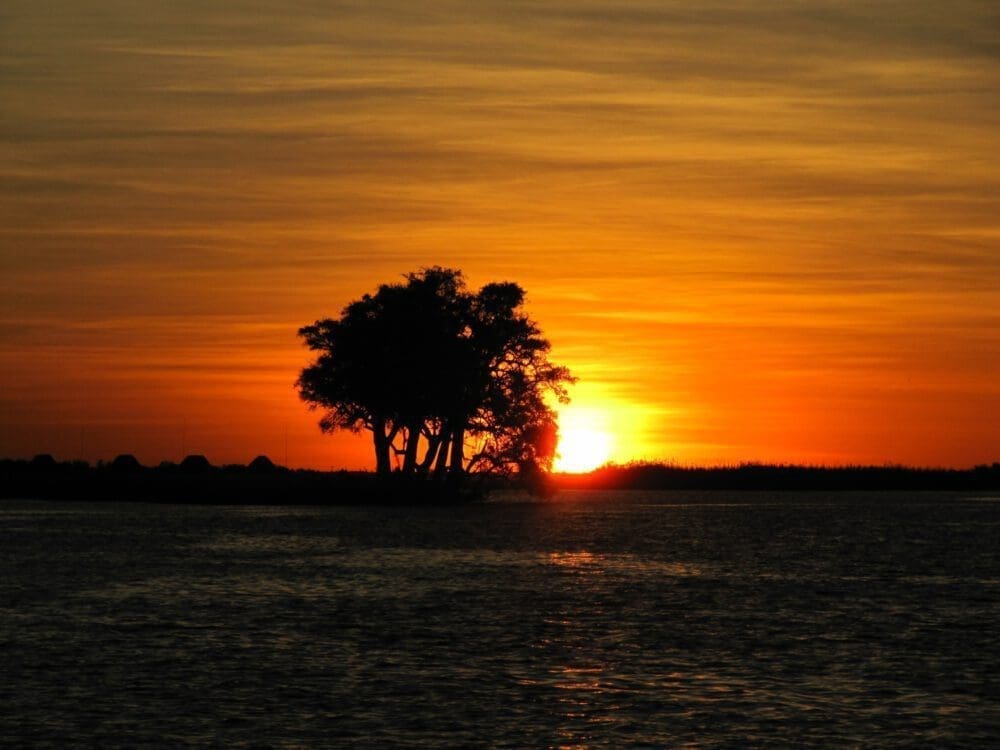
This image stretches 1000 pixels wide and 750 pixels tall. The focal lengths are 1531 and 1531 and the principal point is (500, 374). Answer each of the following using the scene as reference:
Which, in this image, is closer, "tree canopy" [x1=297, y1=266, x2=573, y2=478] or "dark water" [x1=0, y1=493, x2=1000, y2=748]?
"dark water" [x1=0, y1=493, x2=1000, y2=748]

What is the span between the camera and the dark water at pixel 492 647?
92.4 feet

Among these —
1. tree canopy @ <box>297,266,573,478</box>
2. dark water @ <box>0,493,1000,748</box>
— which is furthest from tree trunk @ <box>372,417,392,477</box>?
dark water @ <box>0,493,1000,748</box>

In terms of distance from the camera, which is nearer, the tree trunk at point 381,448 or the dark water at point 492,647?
the dark water at point 492,647

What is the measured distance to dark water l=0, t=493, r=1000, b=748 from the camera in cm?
2816

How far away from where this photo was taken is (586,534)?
9819cm

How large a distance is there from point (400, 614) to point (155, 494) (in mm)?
114526

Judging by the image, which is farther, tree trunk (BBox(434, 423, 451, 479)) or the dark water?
tree trunk (BBox(434, 423, 451, 479))

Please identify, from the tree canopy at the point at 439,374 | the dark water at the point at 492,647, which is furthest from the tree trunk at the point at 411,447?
the dark water at the point at 492,647

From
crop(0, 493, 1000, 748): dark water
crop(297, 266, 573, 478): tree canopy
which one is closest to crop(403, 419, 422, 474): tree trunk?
crop(297, 266, 573, 478): tree canopy

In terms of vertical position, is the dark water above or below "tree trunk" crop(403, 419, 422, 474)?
below

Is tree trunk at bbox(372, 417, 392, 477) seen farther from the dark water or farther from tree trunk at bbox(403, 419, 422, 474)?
the dark water

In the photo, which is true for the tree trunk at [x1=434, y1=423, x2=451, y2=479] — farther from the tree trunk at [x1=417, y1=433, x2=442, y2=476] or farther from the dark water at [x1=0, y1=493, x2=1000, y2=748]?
the dark water at [x1=0, y1=493, x2=1000, y2=748]

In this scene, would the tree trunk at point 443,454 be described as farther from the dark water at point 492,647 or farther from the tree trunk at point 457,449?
the dark water at point 492,647

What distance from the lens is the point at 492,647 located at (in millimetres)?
38844
